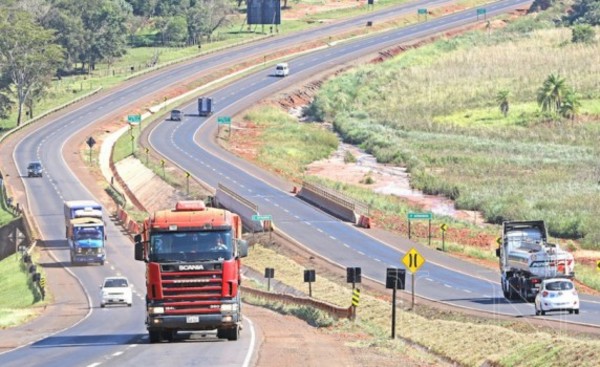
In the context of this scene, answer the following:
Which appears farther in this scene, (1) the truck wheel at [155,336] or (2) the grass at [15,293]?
(2) the grass at [15,293]

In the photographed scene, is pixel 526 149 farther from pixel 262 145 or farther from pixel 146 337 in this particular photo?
pixel 146 337

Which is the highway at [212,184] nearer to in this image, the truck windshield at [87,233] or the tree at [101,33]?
the truck windshield at [87,233]

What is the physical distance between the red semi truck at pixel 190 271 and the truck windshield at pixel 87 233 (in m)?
47.8

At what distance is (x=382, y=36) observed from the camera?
197000mm

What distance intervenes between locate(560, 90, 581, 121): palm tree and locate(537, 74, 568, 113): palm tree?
0.62 meters

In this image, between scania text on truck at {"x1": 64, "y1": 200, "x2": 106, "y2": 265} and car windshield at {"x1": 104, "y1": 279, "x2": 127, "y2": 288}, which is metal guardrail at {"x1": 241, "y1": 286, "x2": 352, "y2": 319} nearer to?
car windshield at {"x1": 104, "y1": 279, "x2": 127, "y2": 288}

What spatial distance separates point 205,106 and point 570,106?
40.5 metres

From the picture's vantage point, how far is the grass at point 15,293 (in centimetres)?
5925

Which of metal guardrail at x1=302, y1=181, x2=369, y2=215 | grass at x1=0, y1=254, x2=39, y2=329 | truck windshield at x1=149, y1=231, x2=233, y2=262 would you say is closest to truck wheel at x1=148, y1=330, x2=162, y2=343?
truck windshield at x1=149, y1=231, x2=233, y2=262

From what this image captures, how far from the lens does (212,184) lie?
109062mm

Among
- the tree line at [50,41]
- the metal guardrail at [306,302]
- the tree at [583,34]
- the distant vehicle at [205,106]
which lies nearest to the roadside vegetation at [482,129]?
the tree at [583,34]

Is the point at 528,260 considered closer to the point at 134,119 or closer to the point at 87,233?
the point at 87,233

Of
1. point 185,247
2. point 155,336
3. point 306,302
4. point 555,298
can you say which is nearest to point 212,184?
point 306,302

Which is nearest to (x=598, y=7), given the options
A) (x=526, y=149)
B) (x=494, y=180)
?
(x=526, y=149)
